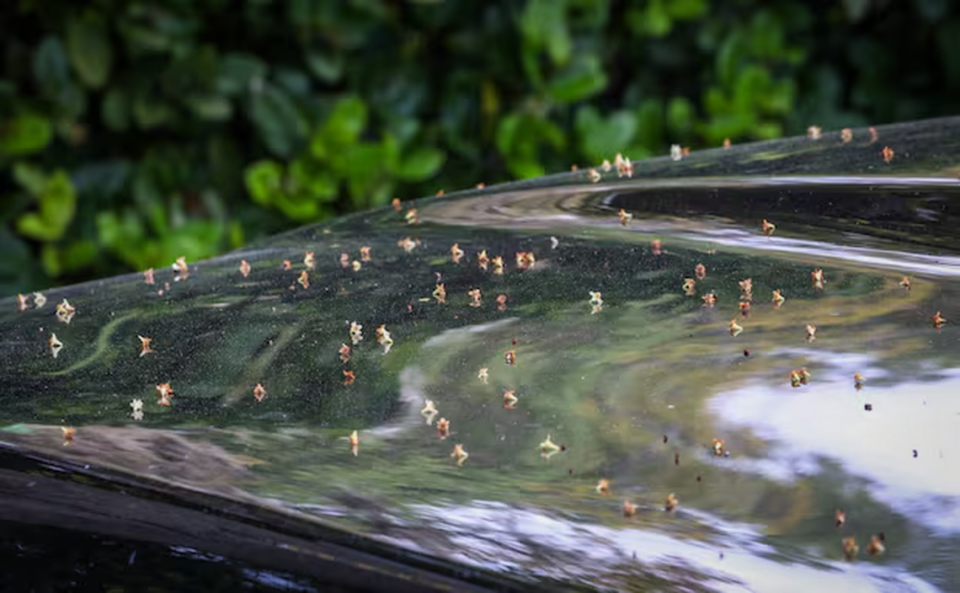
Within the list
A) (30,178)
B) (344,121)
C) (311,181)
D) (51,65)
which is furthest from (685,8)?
(30,178)

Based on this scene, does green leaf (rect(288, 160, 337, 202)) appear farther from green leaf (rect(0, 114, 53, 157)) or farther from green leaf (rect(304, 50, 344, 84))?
green leaf (rect(0, 114, 53, 157))

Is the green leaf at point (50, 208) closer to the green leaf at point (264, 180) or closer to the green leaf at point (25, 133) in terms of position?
the green leaf at point (25, 133)

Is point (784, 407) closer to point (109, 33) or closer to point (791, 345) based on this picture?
point (791, 345)

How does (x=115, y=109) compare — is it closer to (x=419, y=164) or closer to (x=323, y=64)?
(x=323, y=64)

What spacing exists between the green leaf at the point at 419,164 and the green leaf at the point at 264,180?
0.29 m

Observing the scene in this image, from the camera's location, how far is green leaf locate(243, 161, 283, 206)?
2.73 m

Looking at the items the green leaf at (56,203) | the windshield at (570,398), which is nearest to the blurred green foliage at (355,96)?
the green leaf at (56,203)

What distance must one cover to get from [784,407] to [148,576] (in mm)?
356

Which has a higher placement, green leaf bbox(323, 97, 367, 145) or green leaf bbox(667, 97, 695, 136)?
green leaf bbox(323, 97, 367, 145)

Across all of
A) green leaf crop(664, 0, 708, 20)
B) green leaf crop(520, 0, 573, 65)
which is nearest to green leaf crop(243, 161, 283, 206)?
green leaf crop(520, 0, 573, 65)

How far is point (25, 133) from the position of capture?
2611 millimetres

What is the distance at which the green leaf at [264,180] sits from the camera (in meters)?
2.73

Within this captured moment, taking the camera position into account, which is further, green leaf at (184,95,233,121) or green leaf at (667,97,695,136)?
green leaf at (667,97,695,136)

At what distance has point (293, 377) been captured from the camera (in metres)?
0.77
